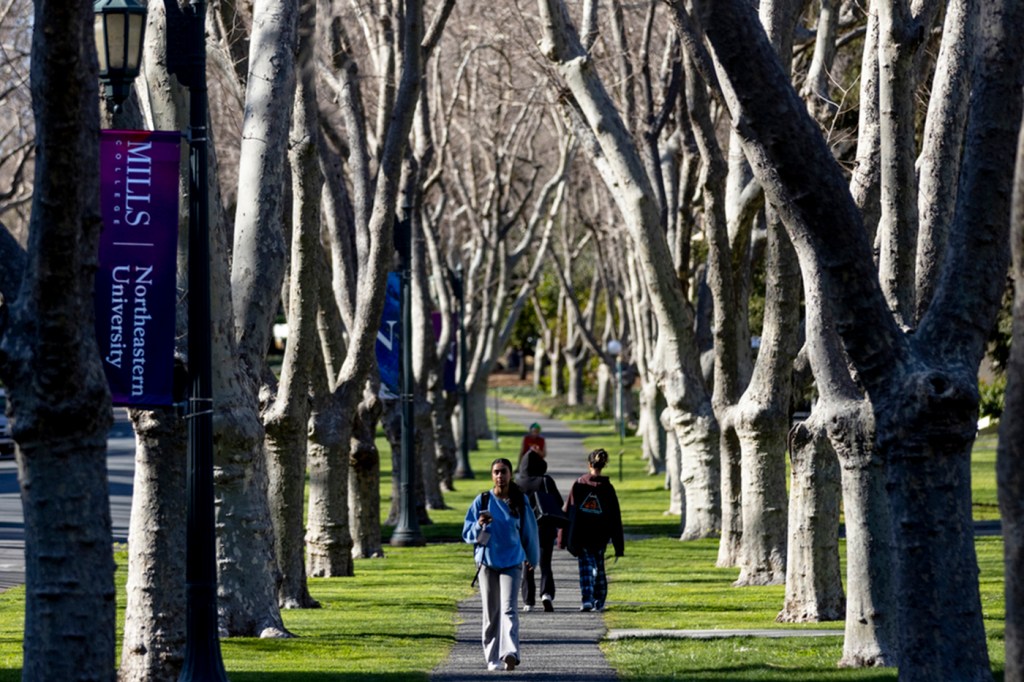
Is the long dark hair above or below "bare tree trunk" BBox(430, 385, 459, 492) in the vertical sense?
below

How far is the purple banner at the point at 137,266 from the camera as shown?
363 inches

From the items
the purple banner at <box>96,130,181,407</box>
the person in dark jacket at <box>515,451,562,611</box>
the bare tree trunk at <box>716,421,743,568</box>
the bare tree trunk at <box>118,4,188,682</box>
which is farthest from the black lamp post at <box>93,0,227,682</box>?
the bare tree trunk at <box>716,421,743,568</box>

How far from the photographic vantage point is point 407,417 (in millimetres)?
23578

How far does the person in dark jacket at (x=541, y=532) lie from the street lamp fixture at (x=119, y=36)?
7.74 metres

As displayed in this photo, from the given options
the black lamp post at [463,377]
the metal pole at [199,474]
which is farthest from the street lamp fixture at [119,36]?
the black lamp post at [463,377]

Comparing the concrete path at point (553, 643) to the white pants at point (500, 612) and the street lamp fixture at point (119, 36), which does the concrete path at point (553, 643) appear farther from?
the street lamp fixture at point (119, 36)

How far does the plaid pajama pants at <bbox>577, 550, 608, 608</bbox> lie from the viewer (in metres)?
16.5

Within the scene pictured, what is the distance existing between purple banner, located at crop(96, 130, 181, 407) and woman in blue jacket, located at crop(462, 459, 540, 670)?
388 cm

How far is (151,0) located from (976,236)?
604 centimetres

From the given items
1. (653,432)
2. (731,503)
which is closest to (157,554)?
(731,503)

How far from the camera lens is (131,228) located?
9422mm

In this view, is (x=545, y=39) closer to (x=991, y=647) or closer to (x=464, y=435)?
(x=991, y=647)

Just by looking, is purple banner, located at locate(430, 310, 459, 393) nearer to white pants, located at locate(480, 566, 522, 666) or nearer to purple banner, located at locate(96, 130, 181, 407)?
white pants, located at locate(480, 566, 522, 666)

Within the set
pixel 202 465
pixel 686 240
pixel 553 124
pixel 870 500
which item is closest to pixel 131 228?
pixel 202 465
